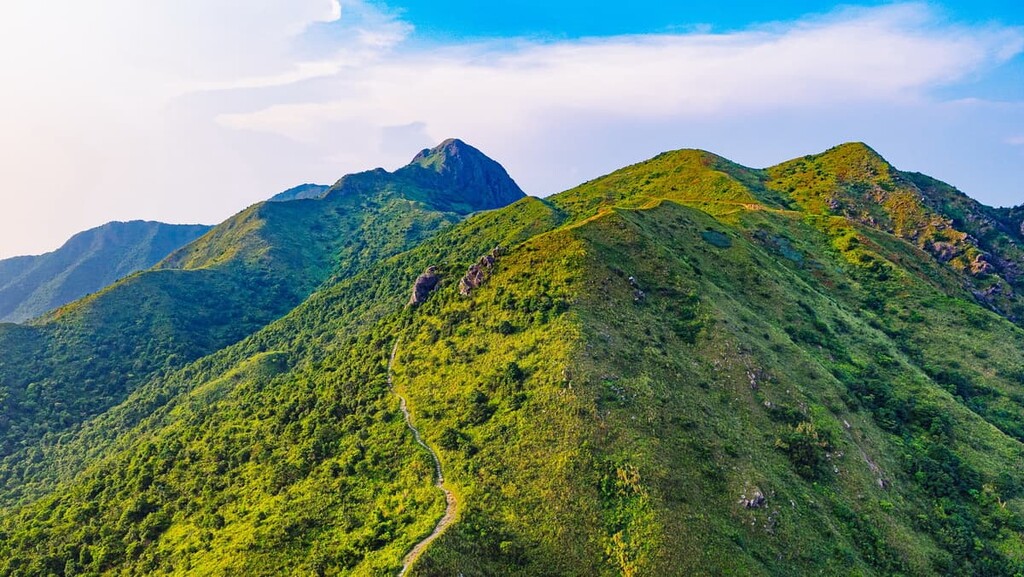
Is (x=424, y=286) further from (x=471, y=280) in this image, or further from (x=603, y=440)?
(x=603, y=440)

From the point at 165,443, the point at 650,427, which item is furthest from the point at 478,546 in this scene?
the point at 165,443

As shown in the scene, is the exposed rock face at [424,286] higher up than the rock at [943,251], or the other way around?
the exposed rock face at [424,286]

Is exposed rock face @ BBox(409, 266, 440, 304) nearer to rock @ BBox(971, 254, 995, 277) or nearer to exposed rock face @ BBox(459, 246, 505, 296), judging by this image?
exposed rock face @ BBox(459, 246, 505, 296)

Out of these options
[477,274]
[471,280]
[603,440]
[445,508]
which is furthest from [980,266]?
[445,508]

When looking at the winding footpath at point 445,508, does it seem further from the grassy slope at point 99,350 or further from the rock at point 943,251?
the rock at point 943,251

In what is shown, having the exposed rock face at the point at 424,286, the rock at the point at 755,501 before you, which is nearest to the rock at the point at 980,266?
the rock at the point at 755,501

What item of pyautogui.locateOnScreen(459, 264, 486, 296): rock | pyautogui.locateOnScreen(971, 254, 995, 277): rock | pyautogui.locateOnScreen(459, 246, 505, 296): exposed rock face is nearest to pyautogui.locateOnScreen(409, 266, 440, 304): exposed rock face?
pyautogui.locateOnScreen(459, 246, 505, 296): exposed rock face
